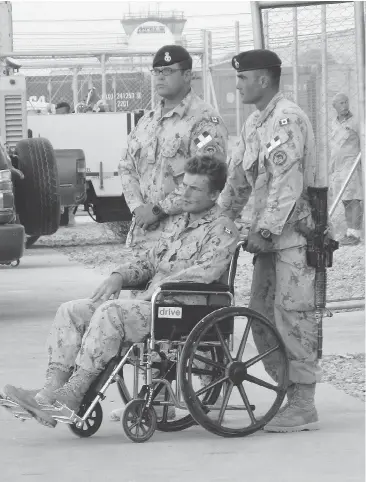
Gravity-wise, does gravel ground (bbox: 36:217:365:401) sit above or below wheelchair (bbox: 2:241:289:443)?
below

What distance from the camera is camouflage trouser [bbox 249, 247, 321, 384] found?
258 inches

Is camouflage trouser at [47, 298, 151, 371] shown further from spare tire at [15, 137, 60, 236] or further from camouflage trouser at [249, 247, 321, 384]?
spare tire at [15, 137, 60, 236]

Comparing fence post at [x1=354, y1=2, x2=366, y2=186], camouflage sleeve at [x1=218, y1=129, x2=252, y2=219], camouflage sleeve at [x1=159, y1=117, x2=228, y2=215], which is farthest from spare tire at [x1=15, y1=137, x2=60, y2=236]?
camouflage sleeve at [x1=218, y1=129, x2=252, y2=219]

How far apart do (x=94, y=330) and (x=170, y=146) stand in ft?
4.16

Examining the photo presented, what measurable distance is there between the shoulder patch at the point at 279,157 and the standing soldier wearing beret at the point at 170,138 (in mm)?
548

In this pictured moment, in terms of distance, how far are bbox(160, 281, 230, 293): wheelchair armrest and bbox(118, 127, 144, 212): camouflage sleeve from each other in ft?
2.93

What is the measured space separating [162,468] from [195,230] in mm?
1300

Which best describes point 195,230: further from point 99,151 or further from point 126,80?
point 126,80

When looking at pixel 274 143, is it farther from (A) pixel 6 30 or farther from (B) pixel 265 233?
(A) pixel 6 30

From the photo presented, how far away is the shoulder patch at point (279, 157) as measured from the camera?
21.1 ft

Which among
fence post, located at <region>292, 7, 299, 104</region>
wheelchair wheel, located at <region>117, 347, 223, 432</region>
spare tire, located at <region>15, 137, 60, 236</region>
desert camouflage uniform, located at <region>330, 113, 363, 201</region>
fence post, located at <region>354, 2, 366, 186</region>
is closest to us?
wheelchair wheel, located at <region>117, 347, 223, 432</region>

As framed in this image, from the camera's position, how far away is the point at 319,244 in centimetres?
654

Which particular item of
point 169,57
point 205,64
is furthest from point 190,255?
point 205,64

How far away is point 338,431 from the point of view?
21.1 feet
